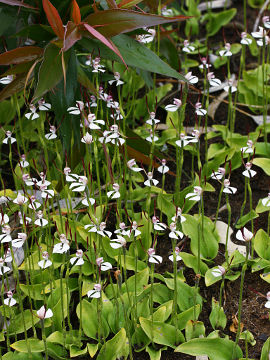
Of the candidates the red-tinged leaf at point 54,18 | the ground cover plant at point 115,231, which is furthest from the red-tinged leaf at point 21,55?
the red-tinged leaf at point 54,18

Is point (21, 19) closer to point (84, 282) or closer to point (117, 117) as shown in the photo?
point (117, 117)

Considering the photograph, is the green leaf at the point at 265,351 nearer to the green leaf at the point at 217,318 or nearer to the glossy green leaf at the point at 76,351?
the green leaf at the point at 217,318

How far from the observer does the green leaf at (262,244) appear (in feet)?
5.76

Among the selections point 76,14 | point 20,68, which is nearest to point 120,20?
point 76,14

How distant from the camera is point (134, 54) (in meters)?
1.73

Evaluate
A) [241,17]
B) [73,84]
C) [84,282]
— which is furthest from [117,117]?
[241,17]

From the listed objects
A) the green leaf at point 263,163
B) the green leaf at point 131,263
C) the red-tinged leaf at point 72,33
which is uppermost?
the red-tinged leaf at point 72,33

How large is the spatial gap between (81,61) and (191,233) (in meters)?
0.77

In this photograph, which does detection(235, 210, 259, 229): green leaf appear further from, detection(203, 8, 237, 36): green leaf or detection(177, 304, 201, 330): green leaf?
detection(203, 8, 237, 36): green leaf

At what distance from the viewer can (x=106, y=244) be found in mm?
1779

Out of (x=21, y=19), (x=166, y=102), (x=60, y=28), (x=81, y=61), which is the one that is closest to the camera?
(x=60, y=28)

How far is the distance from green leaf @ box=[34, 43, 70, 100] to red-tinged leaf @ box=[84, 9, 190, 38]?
13cm

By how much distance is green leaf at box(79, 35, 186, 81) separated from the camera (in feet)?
5.46

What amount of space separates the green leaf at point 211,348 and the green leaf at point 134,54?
69 centimetres
